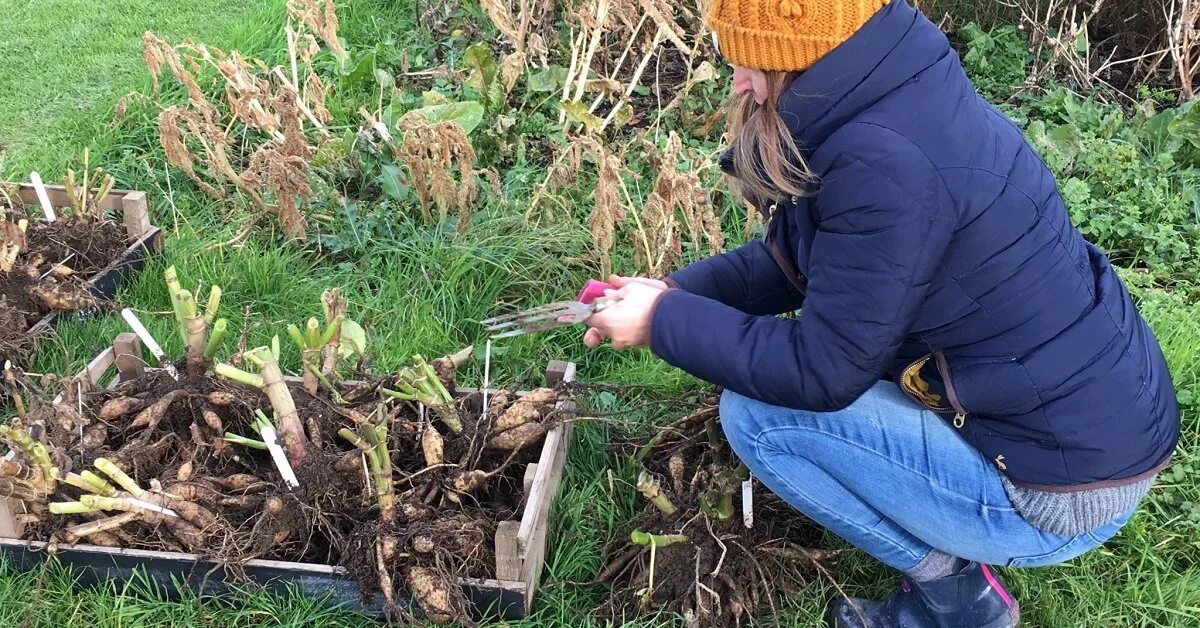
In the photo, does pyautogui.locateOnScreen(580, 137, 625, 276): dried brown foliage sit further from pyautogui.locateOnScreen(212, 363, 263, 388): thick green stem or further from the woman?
pyautogui.locateOnScreen(212, 363, 263, 388): thick green stem

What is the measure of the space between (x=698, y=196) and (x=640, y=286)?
1.03 m

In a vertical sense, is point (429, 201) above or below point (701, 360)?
below

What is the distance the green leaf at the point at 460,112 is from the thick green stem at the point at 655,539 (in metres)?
1.92

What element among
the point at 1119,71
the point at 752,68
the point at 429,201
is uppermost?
the point at 752,68

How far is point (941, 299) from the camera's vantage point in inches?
59.9

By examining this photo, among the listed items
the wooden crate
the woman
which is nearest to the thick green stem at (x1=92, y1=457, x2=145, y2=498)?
the wooden crate

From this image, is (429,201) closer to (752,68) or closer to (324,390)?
(324,390)

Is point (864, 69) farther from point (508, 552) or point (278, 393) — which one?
point (278, 393)

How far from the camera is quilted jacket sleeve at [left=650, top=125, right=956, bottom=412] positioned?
4.60 feet

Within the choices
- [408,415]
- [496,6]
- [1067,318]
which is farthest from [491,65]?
[1067,318]

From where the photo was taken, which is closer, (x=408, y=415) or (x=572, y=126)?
(x=408, y=415)

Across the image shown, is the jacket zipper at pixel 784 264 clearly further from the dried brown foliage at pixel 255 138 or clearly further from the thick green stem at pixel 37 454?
the dried brown foliage at pixel 255 138

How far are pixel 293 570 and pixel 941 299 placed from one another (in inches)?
51.7

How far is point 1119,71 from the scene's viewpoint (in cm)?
433
